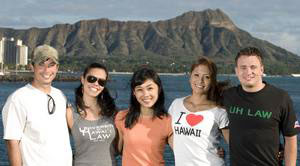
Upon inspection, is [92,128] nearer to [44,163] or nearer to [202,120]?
[44,163]

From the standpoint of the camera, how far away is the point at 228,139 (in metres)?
5.02

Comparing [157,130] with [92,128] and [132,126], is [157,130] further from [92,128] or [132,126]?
[92,128]

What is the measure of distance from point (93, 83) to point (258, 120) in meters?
1.97

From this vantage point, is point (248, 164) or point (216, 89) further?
point (216, 89)

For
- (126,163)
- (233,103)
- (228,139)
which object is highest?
(233,103)

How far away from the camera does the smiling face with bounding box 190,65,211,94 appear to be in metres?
5.20

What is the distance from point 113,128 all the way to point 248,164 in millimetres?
1602

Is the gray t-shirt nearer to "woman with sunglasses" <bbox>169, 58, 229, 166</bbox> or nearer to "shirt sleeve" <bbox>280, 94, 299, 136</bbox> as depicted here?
"woman with sunglasses" <bbox>169, 58, 229, 166</bbox>

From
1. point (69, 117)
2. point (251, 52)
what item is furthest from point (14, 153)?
point (251, 52)

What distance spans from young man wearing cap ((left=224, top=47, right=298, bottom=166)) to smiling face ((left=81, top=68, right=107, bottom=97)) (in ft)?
5.23

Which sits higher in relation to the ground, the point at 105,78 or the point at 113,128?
the point at 105,78

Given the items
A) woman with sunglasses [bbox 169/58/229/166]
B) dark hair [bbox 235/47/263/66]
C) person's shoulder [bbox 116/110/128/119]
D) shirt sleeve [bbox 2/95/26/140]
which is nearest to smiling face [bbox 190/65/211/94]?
woman with sunglasses [bbox 169/58/229/166]

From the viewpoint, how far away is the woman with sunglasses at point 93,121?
5.17 meters

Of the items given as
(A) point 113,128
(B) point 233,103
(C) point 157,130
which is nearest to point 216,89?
(B) point 233,103
